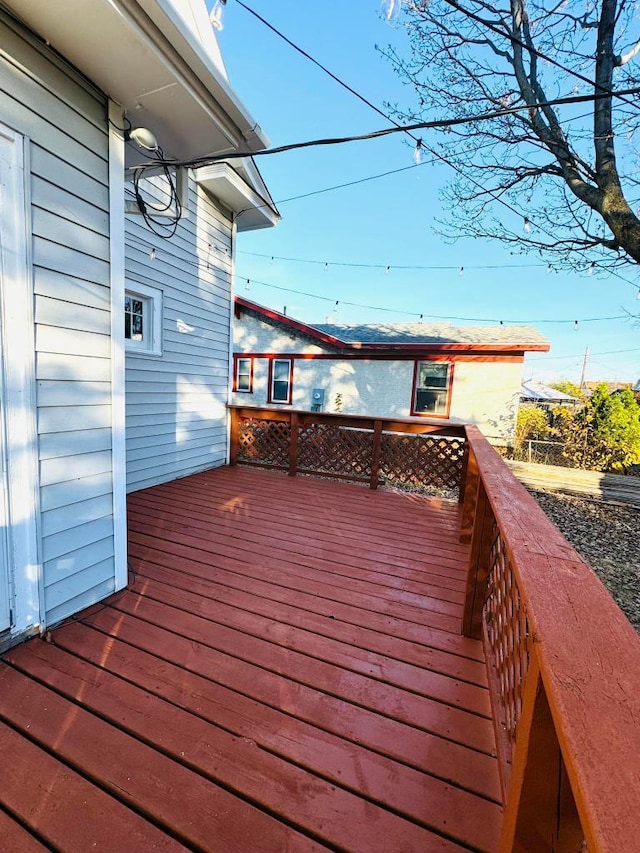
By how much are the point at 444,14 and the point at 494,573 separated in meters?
6.69

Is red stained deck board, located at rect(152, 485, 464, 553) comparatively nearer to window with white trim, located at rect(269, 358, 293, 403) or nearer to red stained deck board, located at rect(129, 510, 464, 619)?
red stained deck board, located at rect(129, 510, 464, 619)

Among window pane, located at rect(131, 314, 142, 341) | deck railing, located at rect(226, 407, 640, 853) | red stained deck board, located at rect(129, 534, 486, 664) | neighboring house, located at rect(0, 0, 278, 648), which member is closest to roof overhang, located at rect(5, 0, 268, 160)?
neighboring house, located at rect(0, 0, 278, 648)

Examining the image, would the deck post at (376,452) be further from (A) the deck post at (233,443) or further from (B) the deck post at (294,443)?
(A) the deck post at (233,443)

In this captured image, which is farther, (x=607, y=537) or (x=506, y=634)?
(x=607, y=537)

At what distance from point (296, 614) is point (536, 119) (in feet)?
22.1

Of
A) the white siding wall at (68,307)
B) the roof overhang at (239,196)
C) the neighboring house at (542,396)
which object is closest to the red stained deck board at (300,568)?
the white siding wall at (68,307)

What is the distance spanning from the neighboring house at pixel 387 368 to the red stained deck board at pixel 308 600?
7192mm

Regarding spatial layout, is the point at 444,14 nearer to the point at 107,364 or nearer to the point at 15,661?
the point at 107,364

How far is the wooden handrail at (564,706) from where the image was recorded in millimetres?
422

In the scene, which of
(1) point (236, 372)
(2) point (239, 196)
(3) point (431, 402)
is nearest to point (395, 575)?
(2) point (239, 196)

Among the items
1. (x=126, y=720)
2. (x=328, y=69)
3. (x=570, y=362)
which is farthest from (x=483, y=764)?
(x=570, y=362)

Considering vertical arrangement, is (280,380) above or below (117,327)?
below

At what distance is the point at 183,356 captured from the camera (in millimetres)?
4484

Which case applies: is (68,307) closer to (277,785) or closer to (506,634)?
(277,785)
